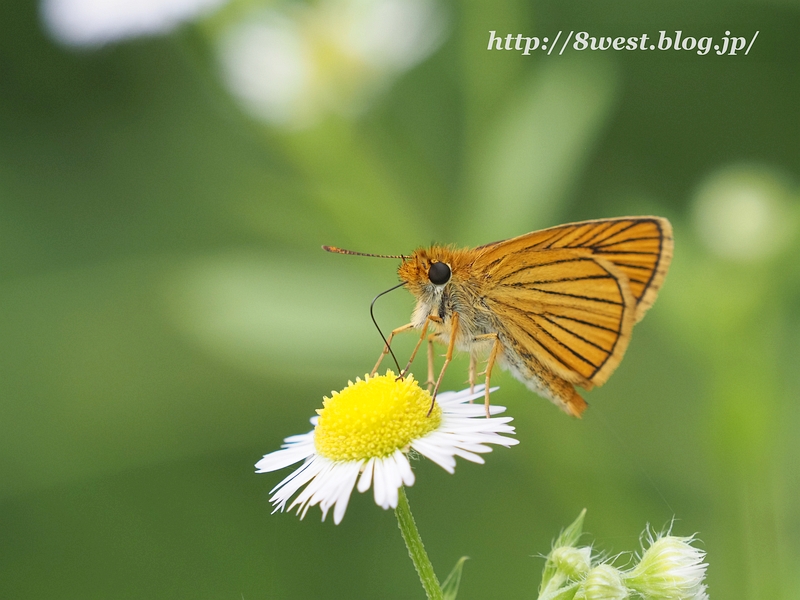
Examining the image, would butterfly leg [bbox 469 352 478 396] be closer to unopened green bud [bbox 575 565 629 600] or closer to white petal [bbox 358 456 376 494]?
white petal [bbox 358 456 376 494]

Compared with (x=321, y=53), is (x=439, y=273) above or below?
below

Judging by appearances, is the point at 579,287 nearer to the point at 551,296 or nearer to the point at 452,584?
the point at 551,296

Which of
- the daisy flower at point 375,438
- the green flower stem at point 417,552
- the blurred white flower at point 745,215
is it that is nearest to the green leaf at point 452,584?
the green flower stem at point 417,552

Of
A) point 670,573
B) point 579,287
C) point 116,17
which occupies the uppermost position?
point 116,17

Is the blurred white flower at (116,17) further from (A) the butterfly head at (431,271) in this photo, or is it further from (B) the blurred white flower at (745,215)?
(B) the blurred white flower at (745,215)

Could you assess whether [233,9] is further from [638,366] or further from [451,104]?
[638,366]

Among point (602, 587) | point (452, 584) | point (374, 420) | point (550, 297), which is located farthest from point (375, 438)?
point (550, 297)
